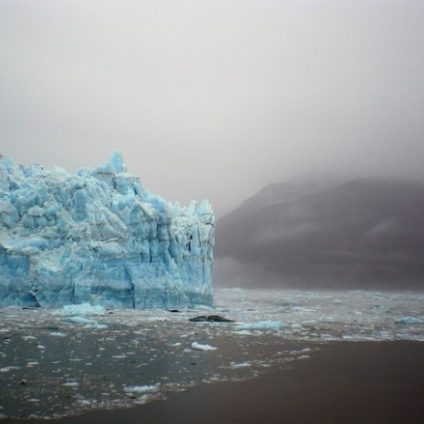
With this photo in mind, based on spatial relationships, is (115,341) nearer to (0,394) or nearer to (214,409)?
(0,394)

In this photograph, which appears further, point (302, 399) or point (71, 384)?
point (71, 384)

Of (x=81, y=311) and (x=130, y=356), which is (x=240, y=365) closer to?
(x=130, y=356)

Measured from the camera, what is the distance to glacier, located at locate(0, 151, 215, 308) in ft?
85.9

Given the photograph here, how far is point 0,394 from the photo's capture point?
21.5 feet

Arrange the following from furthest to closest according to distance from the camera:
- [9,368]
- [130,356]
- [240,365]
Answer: [130,356]
[240,365]
[9,368]

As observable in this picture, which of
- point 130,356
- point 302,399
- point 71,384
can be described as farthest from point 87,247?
point 302,399

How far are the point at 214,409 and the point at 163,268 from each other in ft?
76.1

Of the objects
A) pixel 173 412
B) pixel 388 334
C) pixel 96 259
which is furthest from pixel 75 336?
pixel 96 259

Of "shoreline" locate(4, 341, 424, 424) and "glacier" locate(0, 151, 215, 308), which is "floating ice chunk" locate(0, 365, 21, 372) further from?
"glacier" locate(0, 151, 215, 308)

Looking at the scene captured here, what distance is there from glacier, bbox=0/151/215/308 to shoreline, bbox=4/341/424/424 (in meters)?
19.1

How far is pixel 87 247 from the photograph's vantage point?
1056 inches

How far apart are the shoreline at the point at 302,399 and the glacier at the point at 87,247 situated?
19055 mm

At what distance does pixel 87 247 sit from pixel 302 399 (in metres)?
22.0

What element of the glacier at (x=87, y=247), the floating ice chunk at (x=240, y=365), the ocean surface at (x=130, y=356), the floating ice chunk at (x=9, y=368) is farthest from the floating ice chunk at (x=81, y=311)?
the floating ice chunk at (x=240, y=365)
